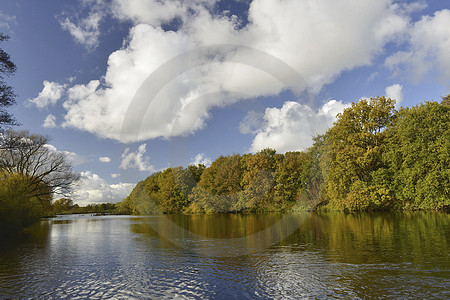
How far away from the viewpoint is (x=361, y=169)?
203ft

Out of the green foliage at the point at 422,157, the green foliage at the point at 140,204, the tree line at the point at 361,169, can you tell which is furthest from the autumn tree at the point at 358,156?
the green foliage at the point at 140,204

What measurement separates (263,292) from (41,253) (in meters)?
18.6

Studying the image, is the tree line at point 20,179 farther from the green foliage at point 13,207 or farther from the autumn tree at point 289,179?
the autumn tree at point 289,179

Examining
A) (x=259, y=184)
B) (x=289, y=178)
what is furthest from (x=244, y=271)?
(x=259, y=184)

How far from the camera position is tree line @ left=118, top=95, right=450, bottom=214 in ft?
166

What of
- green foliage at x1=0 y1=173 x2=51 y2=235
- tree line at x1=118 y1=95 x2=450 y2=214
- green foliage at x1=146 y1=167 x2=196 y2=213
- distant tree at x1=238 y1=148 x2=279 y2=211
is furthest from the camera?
green foliage at x1=146 y1=167 x2=196 y2=213

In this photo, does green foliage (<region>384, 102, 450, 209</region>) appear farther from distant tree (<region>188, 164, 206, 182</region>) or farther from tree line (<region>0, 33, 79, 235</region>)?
distant tree (<region>188, 164, 206, 182</region>)

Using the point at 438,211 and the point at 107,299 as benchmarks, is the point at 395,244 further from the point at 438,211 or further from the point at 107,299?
the point at 438,211

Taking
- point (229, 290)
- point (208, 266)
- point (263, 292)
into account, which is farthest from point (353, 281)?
point (208, 266)

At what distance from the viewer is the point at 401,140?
5544 centimetres

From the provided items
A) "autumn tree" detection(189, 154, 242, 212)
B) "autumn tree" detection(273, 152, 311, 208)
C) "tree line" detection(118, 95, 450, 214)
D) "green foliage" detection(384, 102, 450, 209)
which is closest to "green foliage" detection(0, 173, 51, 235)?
"tree line" detection(118, 95, 450, 214)

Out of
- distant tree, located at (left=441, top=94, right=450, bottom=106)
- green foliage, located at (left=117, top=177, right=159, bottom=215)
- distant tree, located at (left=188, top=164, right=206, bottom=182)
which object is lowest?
green foliage, located at (left=117, top=177, right=159, bottom=215)

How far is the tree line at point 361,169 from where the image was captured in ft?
166

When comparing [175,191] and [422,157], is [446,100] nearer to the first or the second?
[422,157]
